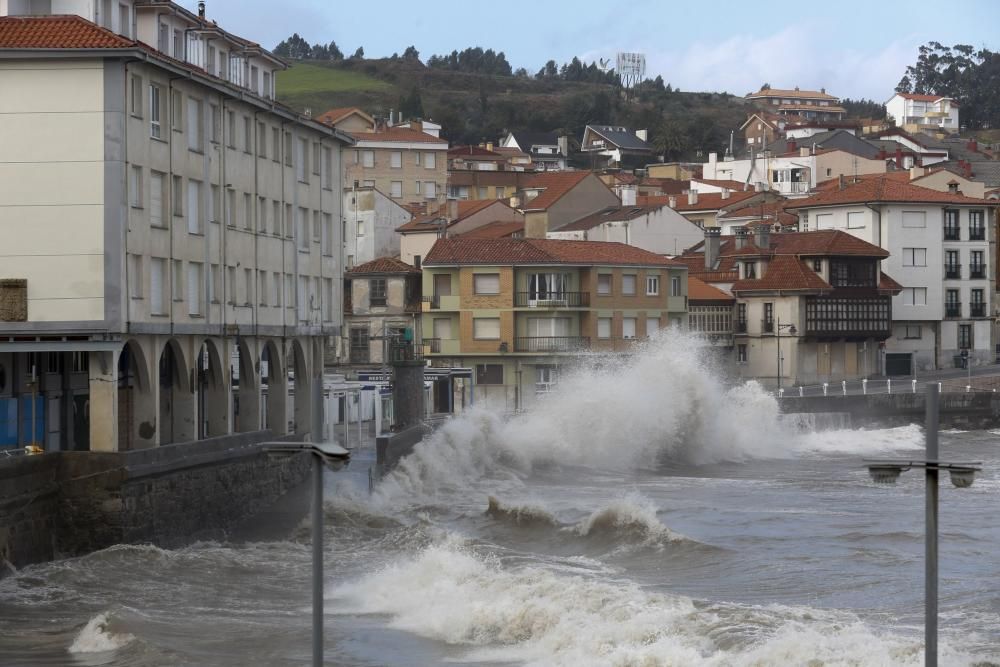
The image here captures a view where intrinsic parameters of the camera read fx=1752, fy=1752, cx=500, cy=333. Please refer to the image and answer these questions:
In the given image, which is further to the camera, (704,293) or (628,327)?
(704,293)

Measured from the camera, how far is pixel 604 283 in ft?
244

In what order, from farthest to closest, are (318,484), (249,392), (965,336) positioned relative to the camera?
1. (965,336)
2. (249,392)
3. (318,484)

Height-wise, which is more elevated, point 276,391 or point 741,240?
point 741,240

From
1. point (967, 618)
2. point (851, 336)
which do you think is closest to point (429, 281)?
point (851, 336)

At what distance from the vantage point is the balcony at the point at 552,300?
7219cm

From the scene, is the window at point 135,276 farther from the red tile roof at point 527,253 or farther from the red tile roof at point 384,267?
the red tile roof at point 384,267

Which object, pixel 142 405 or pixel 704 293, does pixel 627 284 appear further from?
pixel 142 405

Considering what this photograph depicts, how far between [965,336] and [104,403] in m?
69.0

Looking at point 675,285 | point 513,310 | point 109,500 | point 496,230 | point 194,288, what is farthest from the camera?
point 496,230

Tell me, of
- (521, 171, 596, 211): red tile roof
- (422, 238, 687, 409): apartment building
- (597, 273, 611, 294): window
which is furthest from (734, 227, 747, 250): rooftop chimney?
(597, 273, 611, 294): window

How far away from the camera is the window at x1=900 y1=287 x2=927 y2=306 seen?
9150 centimetres

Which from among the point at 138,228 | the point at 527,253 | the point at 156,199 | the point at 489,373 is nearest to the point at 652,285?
the point at 527,253

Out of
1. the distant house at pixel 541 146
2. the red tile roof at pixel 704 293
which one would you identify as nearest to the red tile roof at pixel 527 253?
the red tile roof at pixel 704 293

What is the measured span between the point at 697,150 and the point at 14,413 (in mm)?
147561
